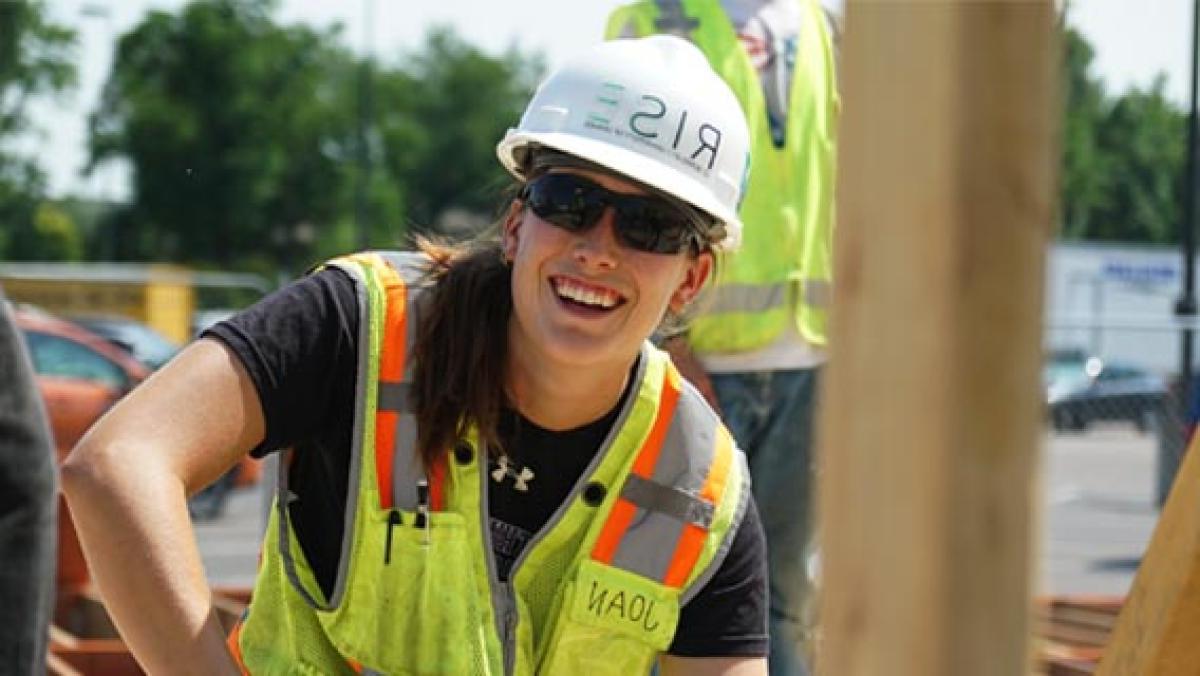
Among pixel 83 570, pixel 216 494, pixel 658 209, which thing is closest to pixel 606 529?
pixel 658 209

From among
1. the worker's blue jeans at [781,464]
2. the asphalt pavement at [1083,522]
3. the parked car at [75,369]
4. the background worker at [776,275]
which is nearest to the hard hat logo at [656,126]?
the background worker at [776,275]

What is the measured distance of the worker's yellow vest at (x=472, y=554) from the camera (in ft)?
10.0

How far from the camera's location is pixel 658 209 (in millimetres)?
3051

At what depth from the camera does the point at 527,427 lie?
321 cm

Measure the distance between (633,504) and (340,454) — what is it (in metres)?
0.45

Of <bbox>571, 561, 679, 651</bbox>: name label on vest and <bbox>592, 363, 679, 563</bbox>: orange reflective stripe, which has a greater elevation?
<bbox>592, 363, 679, 563</bbox>: orange reflective stripe

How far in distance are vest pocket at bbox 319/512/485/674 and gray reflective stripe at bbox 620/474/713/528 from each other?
269 millimetres

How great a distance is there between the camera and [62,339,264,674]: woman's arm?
2.72m

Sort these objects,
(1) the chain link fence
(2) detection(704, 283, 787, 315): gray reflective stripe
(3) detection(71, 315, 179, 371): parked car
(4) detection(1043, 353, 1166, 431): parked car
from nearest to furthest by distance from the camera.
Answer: (2) detection(704, 283, 787, 315): gray reflective stripe → (1) the chain link fence → (4) detection(1043, 353, 1166, 431): parked car → (3) detection(71, 315, 179, 371): parked car

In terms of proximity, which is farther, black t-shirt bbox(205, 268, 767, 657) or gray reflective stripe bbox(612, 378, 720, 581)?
gray reflective stripe bbox(612, 378, 720, 581)

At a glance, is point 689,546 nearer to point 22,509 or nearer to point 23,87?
point 22,509

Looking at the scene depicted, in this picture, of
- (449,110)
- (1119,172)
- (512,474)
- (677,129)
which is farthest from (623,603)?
(449,110)

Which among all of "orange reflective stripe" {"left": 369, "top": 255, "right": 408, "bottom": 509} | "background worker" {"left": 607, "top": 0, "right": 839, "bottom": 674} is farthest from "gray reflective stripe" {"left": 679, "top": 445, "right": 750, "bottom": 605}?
"background worker" {"left": 607, "top": 0, "right": 839, "bottom": 674}

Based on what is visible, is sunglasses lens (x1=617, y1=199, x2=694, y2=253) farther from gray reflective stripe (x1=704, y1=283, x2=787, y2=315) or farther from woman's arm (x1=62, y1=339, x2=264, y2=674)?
gray reflective stripe (x1=704, y1=283, x2=787, y2=315)
